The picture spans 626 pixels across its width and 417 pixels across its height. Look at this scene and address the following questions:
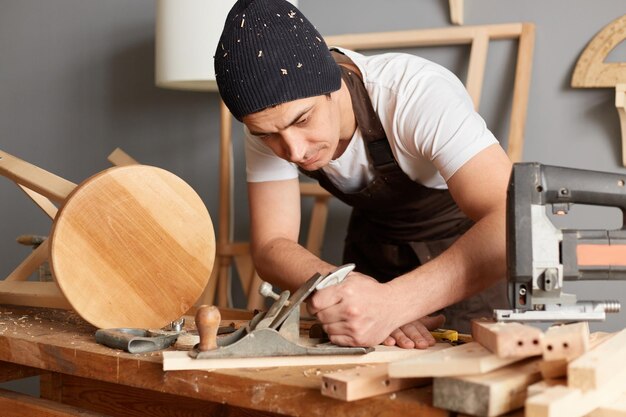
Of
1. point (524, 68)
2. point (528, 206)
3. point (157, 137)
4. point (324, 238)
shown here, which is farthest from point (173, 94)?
point (528, 206)

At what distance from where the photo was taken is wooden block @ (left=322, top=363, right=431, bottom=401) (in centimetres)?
133

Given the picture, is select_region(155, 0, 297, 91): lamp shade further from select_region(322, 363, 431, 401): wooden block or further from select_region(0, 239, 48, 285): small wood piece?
select_region(322, 363, 431, 401): wooden block

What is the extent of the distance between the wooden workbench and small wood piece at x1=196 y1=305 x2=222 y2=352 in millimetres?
70

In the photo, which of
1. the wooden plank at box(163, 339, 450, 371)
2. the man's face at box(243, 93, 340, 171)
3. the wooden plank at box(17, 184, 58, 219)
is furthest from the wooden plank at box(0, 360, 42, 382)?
the man's face at box(243, 93, 340, 171)

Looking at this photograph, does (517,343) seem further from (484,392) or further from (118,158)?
(118,158)

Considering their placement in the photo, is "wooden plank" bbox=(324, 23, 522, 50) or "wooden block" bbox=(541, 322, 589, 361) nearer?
"wooden block" bbox=(541, 322, 589, 361)

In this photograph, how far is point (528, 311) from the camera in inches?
62.3

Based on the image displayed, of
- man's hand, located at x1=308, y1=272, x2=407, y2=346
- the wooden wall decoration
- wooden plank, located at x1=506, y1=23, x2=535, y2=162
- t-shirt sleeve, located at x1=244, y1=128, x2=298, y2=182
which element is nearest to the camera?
man's hand, located at x1=308, y1=272, x2=407, y2=346

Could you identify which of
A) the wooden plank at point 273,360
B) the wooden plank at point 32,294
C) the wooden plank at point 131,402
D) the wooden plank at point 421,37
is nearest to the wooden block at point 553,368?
the wooden plank at point 273,360

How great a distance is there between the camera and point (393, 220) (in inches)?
102

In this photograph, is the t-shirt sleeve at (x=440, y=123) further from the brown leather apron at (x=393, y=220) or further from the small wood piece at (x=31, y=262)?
the small wood piece at (x=31, y=262)

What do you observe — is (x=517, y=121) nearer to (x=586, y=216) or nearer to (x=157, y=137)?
(x=586, y=216)

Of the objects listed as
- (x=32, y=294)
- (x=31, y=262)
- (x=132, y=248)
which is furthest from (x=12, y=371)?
(x=132, y=248)

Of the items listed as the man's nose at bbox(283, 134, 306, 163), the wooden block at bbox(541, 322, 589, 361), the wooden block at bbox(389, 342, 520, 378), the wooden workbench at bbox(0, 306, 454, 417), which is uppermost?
the man's nose at bbox(283, 134, 306, 163)
